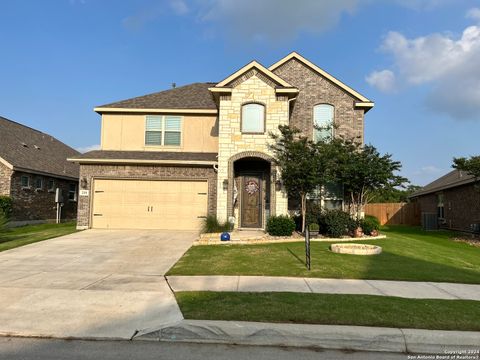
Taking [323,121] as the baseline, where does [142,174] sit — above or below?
below

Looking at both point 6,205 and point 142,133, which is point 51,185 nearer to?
point 6,205

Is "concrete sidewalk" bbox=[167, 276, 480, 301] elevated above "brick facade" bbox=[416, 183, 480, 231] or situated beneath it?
situated beneath

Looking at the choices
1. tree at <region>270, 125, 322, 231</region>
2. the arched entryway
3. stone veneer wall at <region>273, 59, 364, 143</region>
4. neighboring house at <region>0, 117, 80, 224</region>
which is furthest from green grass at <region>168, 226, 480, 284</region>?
neighboring house at <region>0, 117, 80, 224</region>

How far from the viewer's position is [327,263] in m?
10.2

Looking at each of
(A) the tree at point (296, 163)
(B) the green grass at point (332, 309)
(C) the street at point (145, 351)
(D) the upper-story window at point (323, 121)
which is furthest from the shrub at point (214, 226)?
(C) the street at point (145, 351)

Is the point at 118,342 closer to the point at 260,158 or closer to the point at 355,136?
the point at 260,158

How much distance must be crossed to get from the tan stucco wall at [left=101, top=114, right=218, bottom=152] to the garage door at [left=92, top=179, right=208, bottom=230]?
218 centimetres

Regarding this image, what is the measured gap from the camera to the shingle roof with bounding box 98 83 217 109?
19438 mm

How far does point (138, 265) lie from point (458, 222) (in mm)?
21860

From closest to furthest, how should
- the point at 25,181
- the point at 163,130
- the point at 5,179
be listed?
the point at 163,130, the point at 5,179, the point at 25,181

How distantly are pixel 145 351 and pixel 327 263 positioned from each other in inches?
254

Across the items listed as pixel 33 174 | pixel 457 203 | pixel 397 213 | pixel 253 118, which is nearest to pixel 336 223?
pixel 253 118

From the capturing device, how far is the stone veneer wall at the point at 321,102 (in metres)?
18.7

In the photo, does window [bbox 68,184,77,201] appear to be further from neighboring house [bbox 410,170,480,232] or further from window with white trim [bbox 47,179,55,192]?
neighboring house [bbox 410,170,480,232]
